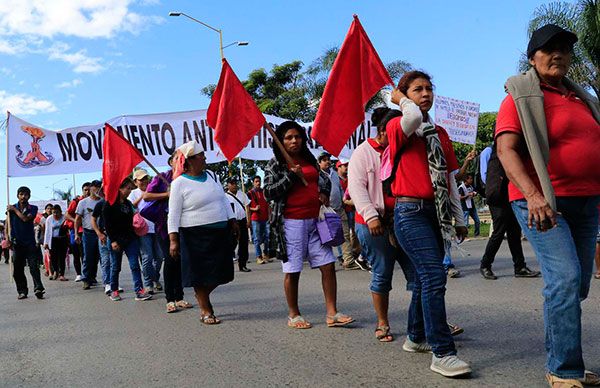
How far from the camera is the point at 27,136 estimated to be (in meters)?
11.2

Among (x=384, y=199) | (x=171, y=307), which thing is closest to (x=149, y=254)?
(x=171, y=307)

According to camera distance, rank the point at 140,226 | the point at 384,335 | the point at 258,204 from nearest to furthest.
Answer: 1. the point at 384,335
2. the point at 140,226
3. the point at 258,204

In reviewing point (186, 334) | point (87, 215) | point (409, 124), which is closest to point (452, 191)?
point (409, 124)

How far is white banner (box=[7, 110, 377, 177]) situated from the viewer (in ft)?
36.3

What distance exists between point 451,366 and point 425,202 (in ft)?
3.26

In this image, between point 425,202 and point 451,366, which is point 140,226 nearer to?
point 425,202

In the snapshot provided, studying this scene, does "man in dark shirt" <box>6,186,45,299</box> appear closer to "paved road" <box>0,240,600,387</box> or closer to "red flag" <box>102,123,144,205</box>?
"red flag" <box>102,123,144,205</box>

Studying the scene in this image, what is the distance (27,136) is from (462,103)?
8632 mm

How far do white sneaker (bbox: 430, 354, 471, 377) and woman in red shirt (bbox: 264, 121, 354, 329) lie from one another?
1.68 meters

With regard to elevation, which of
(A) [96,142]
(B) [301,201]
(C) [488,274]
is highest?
(A) [96,142]

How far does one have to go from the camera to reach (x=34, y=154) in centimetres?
1120

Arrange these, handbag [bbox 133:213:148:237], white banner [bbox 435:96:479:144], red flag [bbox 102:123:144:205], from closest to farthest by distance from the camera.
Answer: handbag [bbox 133:213:148:237] < red flag [bbox 102:123:144:205] < white banner [bbox 435:96:479:144]

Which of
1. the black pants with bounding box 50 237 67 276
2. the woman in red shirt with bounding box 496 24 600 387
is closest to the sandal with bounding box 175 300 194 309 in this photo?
the woman in red shirt with bounding box 496 24 600 387

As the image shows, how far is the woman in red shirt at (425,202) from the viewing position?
11.7 feet
